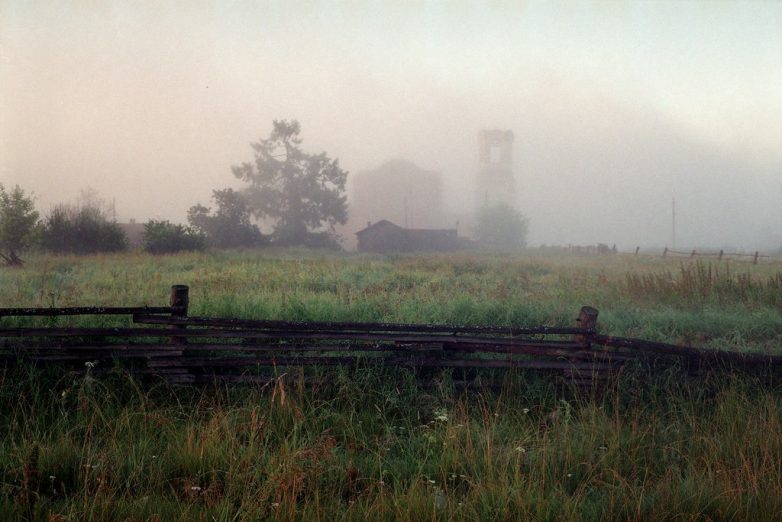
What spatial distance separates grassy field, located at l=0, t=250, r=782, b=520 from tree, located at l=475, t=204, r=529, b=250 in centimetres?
106

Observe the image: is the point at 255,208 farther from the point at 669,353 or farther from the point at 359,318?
the point at 669,353

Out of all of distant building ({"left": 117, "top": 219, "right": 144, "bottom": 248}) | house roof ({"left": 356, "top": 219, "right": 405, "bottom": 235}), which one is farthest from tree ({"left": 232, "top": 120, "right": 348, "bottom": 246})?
distant building ({"left": 117, "top": 219, "right": 144, "bottom": 248})

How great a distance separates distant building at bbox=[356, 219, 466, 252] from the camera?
10.5 m

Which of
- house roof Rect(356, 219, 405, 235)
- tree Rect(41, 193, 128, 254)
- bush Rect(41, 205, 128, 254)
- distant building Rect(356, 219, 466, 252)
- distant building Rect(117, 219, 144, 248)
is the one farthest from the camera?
distant building Rect(117, 219, 144, 248)

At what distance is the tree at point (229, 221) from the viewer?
866 cm

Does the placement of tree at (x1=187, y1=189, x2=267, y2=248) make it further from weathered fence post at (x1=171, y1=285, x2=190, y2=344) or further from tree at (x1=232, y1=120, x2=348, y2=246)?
weathered fence post at (x1=171, y1=285, x2=190, y2=344)

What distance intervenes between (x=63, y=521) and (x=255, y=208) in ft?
22.2

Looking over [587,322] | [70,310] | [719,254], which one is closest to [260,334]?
[70,310]

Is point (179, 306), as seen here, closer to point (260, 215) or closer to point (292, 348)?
point (292, 348)

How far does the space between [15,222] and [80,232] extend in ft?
6.94

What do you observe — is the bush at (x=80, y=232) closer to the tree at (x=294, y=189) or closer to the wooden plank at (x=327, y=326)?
the tree at (x=294, y=189)

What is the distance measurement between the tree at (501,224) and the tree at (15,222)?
702 cm

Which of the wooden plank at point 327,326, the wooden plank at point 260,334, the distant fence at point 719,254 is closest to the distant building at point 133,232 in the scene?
the wooden plank at point 260,334

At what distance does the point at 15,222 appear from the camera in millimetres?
7723
